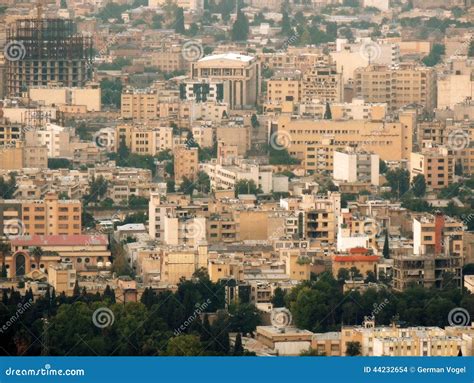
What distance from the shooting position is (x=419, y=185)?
22.7m

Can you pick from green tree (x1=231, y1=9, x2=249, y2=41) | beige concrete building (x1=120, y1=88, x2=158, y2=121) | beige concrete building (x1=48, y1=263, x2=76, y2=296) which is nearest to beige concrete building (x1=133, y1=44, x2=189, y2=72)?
green tree (x1=231, y1=9, x2=249, y2=41)

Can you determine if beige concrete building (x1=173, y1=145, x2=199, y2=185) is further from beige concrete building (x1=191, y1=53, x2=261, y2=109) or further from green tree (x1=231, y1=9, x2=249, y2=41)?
green tree (x1=231, y1=9, x2=249, y2=41)

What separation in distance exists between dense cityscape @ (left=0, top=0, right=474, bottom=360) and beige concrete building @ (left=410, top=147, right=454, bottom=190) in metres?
0.03

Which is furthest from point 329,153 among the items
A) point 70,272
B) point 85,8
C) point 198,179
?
point 85,8

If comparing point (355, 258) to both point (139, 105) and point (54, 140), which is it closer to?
point (54, 140)

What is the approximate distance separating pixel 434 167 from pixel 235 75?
269 inches

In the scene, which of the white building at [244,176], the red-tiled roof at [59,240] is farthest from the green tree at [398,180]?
the red-tiled roof at [59,240]

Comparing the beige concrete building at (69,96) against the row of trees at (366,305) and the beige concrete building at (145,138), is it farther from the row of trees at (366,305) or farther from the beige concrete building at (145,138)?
the row of trees at (366,305)

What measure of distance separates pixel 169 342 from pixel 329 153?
33.4 feet

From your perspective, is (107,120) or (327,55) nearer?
(107,120)

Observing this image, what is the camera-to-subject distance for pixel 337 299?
16.2 meters

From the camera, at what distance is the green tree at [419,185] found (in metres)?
22.4

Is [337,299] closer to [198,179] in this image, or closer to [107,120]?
[198,179]
